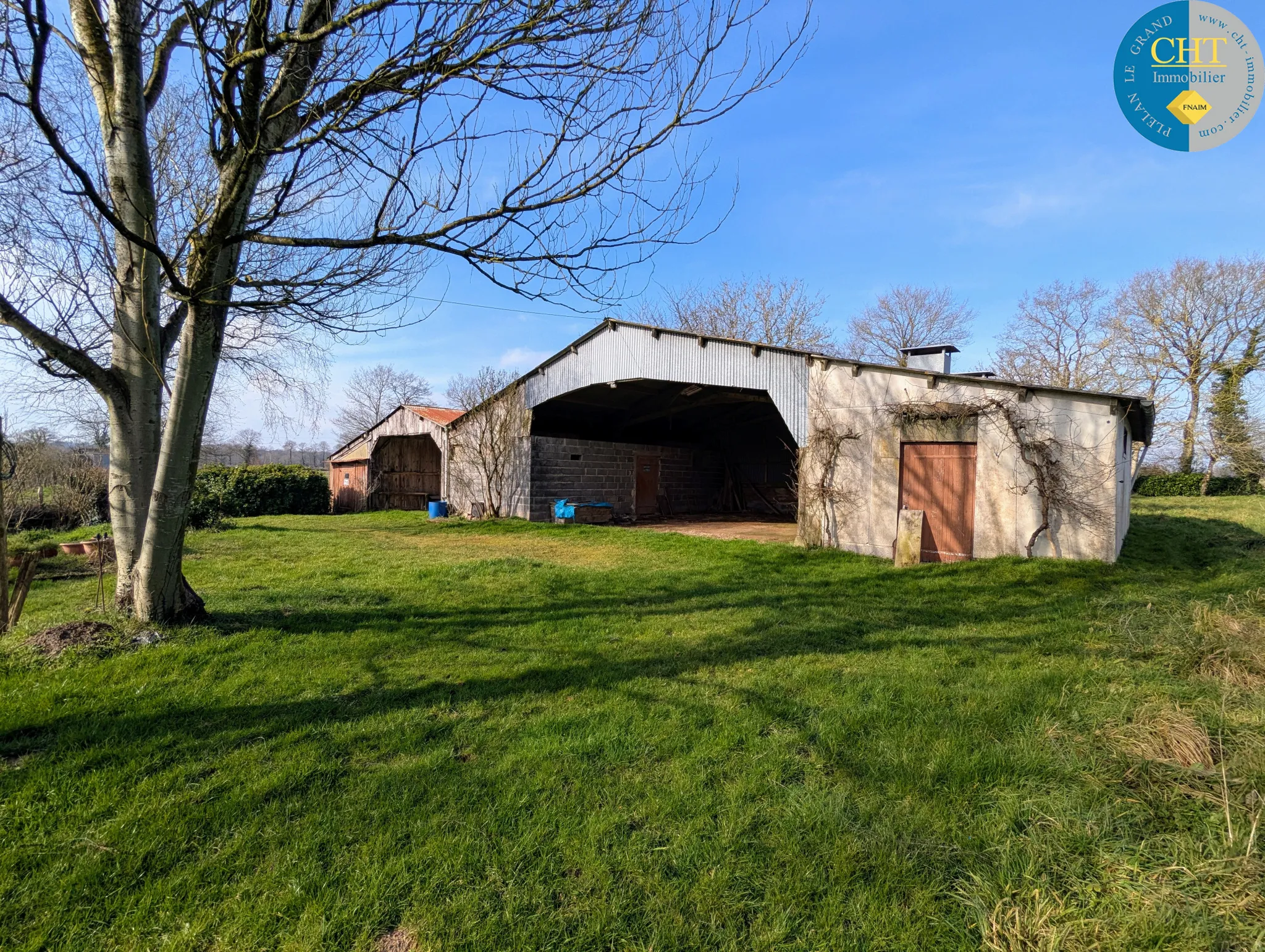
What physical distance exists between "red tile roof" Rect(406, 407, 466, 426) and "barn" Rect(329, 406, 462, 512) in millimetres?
93

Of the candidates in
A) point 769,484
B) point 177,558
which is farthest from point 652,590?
point 769,484

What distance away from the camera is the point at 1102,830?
227cm

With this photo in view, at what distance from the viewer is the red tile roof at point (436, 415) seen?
17828 millimetres

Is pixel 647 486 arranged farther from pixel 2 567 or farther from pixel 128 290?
pixel 2 567

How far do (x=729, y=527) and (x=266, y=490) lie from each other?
45.9 feet

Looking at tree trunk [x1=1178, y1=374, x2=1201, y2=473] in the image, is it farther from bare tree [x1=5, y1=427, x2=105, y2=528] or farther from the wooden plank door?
bare tree [x1=5, y1=427, x2=105, y2=528]

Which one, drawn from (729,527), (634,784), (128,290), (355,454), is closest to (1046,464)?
(729,527)

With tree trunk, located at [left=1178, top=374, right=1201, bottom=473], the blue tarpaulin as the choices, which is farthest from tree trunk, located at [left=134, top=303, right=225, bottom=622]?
tree trunk, located at [left=1178, top=374, right=1201, bottom=473]

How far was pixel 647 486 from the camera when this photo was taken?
717 inches

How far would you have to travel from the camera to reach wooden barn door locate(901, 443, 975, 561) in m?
9.18

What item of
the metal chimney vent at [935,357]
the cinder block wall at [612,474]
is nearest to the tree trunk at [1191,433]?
the cinder block wall at [612,474]

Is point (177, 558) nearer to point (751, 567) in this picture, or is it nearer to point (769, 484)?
point (751, 567)

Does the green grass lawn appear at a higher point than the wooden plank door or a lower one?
lower

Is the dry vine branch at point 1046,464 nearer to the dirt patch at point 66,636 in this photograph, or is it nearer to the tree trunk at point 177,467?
the tree trunk at point 177,467
